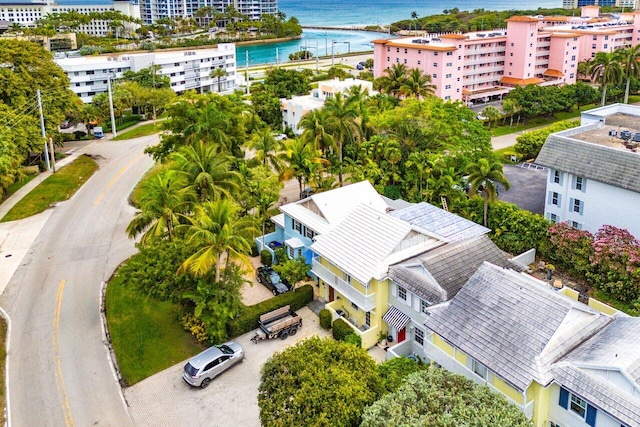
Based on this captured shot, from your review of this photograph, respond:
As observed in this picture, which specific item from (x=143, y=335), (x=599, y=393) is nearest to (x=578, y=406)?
(x=599, y=393)

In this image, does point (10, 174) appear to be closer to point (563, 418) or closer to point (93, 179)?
point (93, 179)

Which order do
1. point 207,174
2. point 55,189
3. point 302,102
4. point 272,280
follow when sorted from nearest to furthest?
1. point 207,174
2. point 272,280
3. point 55,189
4. point 302,102

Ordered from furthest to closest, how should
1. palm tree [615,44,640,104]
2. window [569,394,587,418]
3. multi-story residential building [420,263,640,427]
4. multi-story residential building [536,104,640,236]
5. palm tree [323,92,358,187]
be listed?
palm tree [615,44,640,104] < palm tree [323,92,358,187] < multi-story residential building [536,104,640,236] < window [569,394,587,418] < multi-story residential building [420,263,640,427]

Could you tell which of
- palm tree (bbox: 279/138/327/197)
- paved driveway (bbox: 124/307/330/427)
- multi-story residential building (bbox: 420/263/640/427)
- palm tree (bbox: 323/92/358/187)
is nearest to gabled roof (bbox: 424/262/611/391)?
multi-story residential building (bbox: 420/263/640/427)

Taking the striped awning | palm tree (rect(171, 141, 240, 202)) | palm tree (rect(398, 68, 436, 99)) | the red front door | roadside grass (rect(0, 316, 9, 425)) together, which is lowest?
roadside grass (rect(0, 316, 9, 425))

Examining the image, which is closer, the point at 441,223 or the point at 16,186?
the point at 441,223

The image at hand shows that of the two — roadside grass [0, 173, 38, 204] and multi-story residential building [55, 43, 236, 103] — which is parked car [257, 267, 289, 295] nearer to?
roadside grass [0, 173, 38, 204]

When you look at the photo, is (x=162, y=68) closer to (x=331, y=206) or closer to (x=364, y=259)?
(x=331, y=206)
